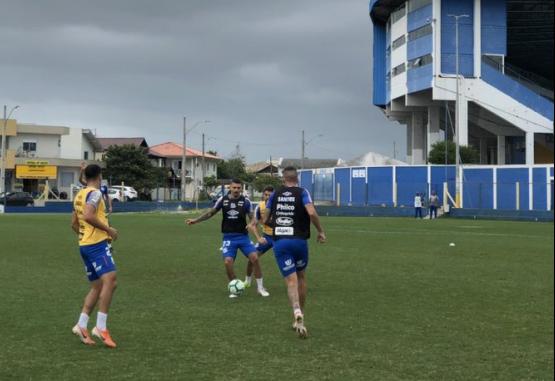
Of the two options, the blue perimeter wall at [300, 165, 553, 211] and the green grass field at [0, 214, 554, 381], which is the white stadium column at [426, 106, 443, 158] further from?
the green grass field at [0, 214, 554, 381]

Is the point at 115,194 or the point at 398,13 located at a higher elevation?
the point at 398,13

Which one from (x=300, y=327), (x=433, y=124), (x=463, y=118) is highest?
(x=433, y=124)

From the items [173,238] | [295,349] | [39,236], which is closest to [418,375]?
[295,349]

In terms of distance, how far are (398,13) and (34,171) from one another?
4051 centimetres

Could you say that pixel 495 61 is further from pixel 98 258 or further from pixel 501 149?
pixel 98 258

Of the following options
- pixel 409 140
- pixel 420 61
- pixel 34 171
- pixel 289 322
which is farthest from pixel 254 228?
pixel 409 140

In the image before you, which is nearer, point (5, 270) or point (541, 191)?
point (5, 270)

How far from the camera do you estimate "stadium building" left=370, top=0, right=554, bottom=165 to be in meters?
53.5

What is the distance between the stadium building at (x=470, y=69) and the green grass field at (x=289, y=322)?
1567 inches

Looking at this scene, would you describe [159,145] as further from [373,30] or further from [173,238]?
[173,238]

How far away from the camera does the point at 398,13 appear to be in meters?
60.7

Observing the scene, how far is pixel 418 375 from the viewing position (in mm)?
5746

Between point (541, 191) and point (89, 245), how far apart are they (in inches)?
1601

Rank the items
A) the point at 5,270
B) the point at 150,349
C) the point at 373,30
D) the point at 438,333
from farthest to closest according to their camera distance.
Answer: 1. the point at 373,30
2. the point at 5,270
3. the point at 438,333
4. the point at 150,349
